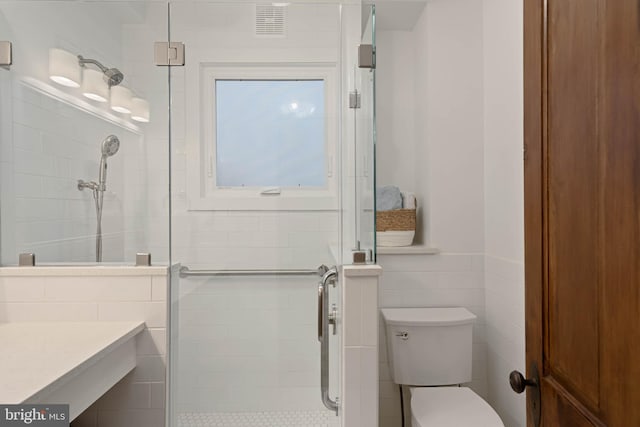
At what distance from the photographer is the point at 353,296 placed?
1.45m

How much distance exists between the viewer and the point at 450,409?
5.62ft

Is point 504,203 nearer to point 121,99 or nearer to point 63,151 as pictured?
point 121,99

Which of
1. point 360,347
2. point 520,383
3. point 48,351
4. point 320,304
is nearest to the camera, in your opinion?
point 520,383

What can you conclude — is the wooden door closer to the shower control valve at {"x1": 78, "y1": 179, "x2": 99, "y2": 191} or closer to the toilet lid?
the toilet lid

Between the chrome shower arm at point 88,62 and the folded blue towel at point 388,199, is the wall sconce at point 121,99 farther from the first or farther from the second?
the folded blue towel at point 388,199

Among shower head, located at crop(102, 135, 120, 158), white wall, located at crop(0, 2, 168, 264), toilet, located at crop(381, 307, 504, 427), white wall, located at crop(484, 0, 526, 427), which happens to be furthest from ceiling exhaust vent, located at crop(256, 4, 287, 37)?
toilet, located at crop(381, 307, 504, 427)

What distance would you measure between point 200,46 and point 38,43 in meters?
0.68

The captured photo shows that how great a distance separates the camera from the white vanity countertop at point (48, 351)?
1053 mm

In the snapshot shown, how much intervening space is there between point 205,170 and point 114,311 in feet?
2.22

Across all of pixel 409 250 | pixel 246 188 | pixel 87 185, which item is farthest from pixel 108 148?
pixel 409 250

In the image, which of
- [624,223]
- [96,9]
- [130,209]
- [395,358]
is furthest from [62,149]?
[624,223]

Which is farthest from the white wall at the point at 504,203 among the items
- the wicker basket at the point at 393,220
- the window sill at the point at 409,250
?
the wicker basket at the point at 393,220

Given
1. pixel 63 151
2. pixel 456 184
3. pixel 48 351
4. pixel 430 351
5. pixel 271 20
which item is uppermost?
pixel 271 20

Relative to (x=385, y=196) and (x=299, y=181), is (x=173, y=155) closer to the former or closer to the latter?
(x=299, y=181)
